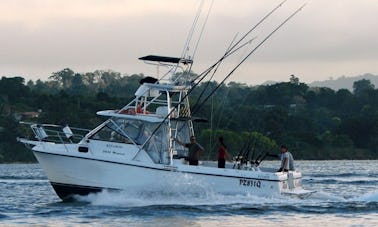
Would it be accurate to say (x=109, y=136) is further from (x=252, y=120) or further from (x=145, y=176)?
(x=252, y=120)

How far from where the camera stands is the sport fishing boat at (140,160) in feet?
127

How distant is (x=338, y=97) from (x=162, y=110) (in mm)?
132167

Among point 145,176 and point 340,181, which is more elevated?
point 145,176

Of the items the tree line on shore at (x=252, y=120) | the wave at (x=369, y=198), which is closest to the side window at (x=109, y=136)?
the wave at (x=369, y=198)

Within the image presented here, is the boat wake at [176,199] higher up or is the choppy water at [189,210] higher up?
the boat wake at [176,199]

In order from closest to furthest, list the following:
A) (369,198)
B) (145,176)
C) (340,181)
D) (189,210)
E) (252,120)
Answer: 1. (189,210)
2. (145,176)
3. (369,198)
4. (340,181)
5. (252,120)

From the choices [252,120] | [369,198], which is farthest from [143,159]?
[252,120]

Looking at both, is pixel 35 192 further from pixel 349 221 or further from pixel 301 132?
pixel 301 132

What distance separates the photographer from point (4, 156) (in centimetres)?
11494

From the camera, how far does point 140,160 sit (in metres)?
39.0

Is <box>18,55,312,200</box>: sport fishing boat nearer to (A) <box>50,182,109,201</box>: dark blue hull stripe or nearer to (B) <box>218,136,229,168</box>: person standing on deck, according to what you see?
(A) <box>50,182,109,201</box>: dark blue hull stripe

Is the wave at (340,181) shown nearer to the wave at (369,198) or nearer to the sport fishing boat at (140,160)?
the wave at (369,198)

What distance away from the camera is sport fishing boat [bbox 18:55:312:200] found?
1527 inches

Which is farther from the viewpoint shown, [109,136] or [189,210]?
[109,136]
